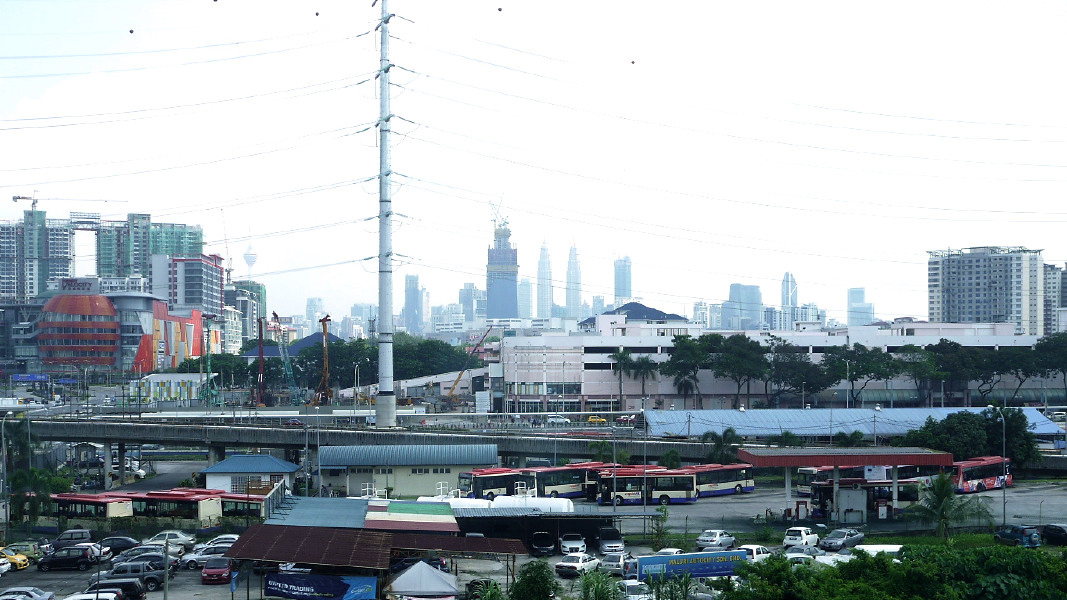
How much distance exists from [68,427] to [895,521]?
39.8 meters

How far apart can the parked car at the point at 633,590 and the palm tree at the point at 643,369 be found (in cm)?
5257

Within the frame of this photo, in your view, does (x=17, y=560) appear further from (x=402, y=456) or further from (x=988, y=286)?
(x=988, y=286)

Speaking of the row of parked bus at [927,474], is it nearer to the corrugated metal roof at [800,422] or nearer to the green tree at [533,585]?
the corrugated metal roof at [800,422]

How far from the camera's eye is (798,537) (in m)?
27.3

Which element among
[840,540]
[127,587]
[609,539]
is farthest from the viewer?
[609,539]

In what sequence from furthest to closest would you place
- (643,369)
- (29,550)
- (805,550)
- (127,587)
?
(643,369)
(29,550)
(805,550)
(127,587)

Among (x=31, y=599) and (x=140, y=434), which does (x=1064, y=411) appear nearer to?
(x=140, y=434)

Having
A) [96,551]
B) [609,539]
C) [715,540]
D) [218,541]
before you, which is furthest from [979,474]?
[96,551]

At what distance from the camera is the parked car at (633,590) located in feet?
62.5

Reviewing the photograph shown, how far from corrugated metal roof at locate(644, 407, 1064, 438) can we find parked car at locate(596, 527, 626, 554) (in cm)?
2164

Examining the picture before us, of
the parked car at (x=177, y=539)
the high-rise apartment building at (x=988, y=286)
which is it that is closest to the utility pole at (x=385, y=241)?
the parked car at (x=177, y=539)

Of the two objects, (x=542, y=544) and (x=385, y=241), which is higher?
(x=385, y=241)

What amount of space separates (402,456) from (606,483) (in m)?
8.24

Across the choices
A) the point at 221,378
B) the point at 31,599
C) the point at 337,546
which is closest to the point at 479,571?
the point at 337,546
